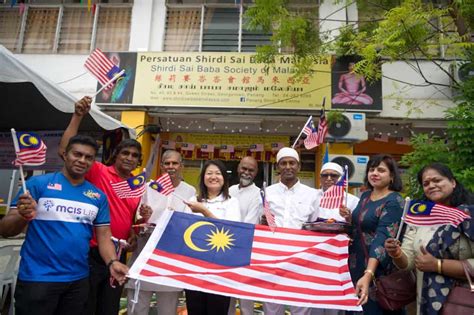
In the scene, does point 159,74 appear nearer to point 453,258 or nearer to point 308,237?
point 308,237

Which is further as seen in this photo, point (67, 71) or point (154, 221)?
point (67, 71)

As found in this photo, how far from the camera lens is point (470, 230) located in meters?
2.22

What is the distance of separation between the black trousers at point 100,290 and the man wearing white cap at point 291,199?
1.60m

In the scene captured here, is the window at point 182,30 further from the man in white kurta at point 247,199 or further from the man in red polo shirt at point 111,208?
the man in red polo shirt at point 111,208

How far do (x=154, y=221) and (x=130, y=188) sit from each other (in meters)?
0.41

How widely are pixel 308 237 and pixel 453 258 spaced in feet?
3.71

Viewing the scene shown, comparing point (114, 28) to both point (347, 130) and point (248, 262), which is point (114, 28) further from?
point (248, 262)

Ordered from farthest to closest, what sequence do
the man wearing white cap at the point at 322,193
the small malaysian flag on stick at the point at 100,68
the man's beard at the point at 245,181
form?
the man's beard at the point at 245,181, the small malaysian flag on stick at the point at 100,68, the man wearing white cap at the point at 322,193

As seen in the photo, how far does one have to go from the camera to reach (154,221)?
328cm

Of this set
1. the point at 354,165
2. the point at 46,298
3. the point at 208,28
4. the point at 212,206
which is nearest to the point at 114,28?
the point at 208,28

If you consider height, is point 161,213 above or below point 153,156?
below

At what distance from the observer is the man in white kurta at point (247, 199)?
3.67m

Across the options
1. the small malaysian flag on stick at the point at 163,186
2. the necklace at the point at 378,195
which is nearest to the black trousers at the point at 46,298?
the small malaysian flag on stick at the point at 163,186

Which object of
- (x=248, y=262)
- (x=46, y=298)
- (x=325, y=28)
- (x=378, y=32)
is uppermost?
(x=325, y=28)
